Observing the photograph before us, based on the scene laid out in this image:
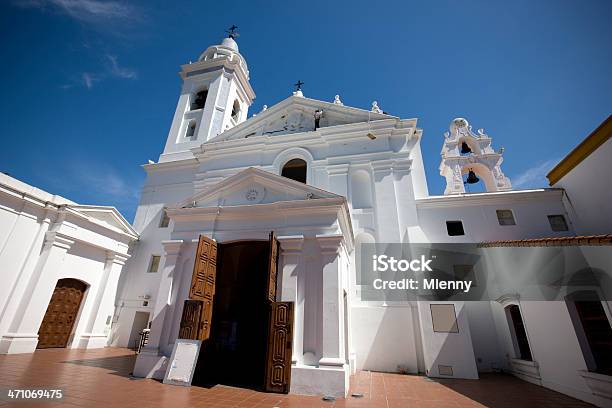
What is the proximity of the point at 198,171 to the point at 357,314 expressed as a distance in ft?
38.4

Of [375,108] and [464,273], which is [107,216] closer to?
[375,108]

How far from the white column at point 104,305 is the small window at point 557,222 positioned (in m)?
19.9

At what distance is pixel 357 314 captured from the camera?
10484 millimetres

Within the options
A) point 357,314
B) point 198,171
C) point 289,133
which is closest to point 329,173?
point 289,133

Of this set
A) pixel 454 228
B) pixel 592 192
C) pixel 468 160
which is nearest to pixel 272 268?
pixel 454 228

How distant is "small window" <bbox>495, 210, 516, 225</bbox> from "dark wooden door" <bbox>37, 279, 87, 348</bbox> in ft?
61.7

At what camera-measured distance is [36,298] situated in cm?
1038

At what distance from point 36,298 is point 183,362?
7820 millimetres

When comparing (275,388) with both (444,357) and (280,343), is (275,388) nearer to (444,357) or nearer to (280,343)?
(280,343)

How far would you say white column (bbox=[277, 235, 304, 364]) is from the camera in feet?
22.9

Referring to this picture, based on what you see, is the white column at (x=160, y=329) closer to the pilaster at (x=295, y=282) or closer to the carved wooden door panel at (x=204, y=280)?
the carved wooden door panel at (x=204, y=280)

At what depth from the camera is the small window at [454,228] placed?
12281 millimetres

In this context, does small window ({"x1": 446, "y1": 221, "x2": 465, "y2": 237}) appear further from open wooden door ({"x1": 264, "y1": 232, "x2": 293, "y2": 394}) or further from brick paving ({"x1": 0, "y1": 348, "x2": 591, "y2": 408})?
open wooden door ({"x1": 264, "y1": 232, "x2": 293, "y2": 394})

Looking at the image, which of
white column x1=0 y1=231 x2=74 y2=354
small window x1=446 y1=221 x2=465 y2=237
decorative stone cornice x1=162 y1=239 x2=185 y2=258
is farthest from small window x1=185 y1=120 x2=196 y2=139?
small window x1=446 y1=221 x2=465 y2=237
